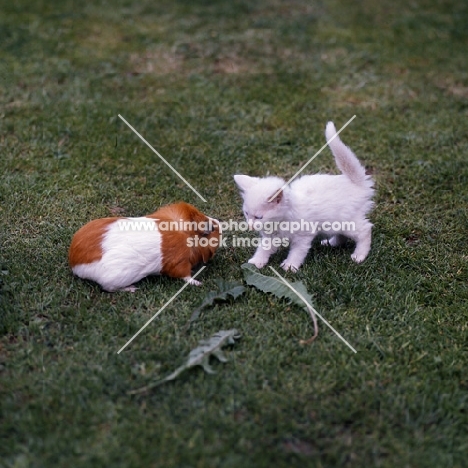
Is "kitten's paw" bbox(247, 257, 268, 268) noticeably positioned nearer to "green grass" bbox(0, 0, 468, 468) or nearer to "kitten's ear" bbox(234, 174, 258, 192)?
"green grass" bbox(0, 0, 468, 468)

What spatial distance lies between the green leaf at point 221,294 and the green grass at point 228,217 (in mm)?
54

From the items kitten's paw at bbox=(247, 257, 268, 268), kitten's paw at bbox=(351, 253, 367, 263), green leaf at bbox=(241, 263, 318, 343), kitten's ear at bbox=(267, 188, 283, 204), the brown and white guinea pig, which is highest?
kitten's ear at bbox=(267, 188, 283, 204)

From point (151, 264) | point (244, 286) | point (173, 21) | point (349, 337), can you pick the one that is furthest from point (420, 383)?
point (173, 21)

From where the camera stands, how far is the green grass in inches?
107

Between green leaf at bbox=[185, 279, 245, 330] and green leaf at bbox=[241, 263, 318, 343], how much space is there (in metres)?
0.10

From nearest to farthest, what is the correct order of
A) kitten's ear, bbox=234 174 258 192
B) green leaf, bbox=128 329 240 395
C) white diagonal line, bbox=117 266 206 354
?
green leaf, bbox=128 329 240 395, white diagonal line, bbox=117 266 206 354, kitten's ear, bbox=234 174 258 192

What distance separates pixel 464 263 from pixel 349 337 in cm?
119

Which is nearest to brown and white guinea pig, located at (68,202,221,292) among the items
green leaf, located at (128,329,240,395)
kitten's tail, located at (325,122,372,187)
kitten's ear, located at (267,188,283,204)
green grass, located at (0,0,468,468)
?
green grass, located at (0,0,468,468)

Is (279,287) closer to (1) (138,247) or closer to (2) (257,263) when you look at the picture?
(2) (257,263)

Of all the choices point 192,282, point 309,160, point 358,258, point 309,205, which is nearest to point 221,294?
point 192,282

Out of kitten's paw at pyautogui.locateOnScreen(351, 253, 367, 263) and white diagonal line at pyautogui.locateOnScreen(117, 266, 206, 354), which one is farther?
kitten's paw at pyautogui.locateOnScreen(351, 253, 367, 263)

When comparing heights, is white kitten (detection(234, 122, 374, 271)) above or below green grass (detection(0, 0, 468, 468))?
above

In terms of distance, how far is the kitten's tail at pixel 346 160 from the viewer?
3650 millimetres

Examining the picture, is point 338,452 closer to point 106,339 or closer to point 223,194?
point 106,339
